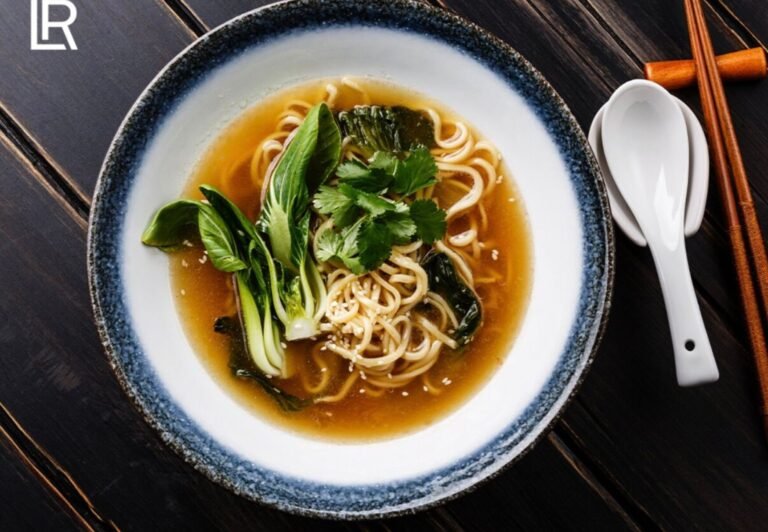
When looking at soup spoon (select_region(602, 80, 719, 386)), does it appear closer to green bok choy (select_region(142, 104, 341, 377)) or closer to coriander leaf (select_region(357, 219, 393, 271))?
coriander leaf (select_region(357, 219, 393, 271))

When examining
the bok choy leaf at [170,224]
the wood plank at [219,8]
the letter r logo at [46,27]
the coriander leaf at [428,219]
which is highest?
the letter r logo at [46,27]

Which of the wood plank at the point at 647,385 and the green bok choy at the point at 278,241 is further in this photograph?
the wood plank at the point at 647,385

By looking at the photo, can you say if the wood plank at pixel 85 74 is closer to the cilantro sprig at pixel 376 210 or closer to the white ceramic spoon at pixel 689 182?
the cilantro sprig at pixel 376 210

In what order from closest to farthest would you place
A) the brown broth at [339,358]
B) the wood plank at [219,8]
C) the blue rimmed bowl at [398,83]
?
the blue rimmed bowl at [398,83] → the brown broth at [339,358] → the wood plank at [219,8]

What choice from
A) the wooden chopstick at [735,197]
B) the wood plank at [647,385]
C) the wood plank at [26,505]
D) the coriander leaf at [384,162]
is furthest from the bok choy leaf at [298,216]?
the wooden chopstick at [735,197]

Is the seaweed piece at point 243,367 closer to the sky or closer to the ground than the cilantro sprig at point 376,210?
closer to the ground

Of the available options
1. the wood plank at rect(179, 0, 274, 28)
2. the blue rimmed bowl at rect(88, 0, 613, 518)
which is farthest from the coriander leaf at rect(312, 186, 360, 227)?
the wood plank at rect(179, 0, 274, 28)

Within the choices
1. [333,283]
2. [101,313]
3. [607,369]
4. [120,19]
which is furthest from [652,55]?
[101,313]
